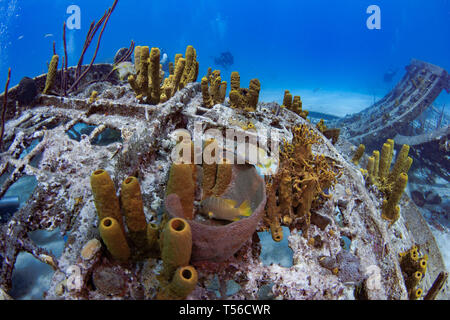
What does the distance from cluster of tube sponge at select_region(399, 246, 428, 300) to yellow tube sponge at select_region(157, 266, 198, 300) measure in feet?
8.01

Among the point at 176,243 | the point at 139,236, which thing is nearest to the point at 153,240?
the point at 139,236

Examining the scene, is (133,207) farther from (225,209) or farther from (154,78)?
(154,78)

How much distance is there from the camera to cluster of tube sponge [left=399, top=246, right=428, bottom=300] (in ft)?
7.63

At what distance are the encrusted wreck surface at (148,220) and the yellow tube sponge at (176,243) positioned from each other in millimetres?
401

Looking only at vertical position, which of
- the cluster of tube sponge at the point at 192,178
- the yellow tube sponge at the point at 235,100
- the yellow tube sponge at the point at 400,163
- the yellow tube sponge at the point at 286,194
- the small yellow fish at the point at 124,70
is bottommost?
the yellow tube sponge at the point at 400,163

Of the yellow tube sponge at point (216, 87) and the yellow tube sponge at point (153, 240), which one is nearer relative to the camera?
the yellow tube sponge at point (153, 240)

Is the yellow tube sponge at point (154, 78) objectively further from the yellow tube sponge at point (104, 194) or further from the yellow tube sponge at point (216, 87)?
the yellow tube sponge at point (104, 194)

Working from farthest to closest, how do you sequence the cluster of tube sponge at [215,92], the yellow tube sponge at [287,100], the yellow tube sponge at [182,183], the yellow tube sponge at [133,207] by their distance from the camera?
the yellow tube sponge at [287,100] → the cluster of tube sponge at [215,92] → the yellow tube sponge at [182,183] → the yellow tube sponge at [133,207]

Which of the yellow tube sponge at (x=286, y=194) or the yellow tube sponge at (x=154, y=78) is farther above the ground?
the yellow tube sponge at (x=154, y=78)

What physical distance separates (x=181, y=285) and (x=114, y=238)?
577mm

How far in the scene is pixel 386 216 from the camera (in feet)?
11.1

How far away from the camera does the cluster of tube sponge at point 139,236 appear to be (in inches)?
52.2

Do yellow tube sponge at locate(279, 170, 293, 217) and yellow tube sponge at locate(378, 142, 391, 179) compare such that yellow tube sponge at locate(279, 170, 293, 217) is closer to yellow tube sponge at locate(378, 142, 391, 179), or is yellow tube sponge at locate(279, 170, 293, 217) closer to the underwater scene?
the underwater scene

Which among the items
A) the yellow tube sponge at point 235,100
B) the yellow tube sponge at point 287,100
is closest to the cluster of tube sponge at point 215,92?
the yellow tube sponge at point 235,100
